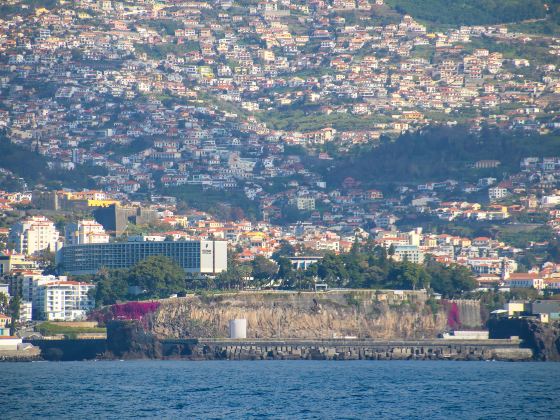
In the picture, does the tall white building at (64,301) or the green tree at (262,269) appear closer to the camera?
the tall white building at (64,301)

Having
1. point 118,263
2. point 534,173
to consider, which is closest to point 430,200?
point 534,173

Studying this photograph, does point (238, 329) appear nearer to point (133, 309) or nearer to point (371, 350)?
point (133, 309)

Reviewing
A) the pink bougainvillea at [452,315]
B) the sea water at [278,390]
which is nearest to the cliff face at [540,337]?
the sea water at [278,390]

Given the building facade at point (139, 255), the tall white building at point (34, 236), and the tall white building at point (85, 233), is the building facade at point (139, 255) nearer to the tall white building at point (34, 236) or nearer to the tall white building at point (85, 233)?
the tall white building at point (85, 233)

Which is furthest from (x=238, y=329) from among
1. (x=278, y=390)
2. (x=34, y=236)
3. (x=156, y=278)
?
(x=34, y=236)

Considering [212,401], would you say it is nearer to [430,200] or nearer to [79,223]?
[79,223]

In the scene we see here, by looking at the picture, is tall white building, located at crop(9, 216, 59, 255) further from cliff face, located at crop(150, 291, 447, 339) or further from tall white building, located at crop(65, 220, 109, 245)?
cliff face, located at crop(150, 291, 447, 339)

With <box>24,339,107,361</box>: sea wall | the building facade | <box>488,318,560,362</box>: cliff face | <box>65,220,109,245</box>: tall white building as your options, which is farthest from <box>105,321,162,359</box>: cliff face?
<box>65,220,109,245</box>: tall white building
